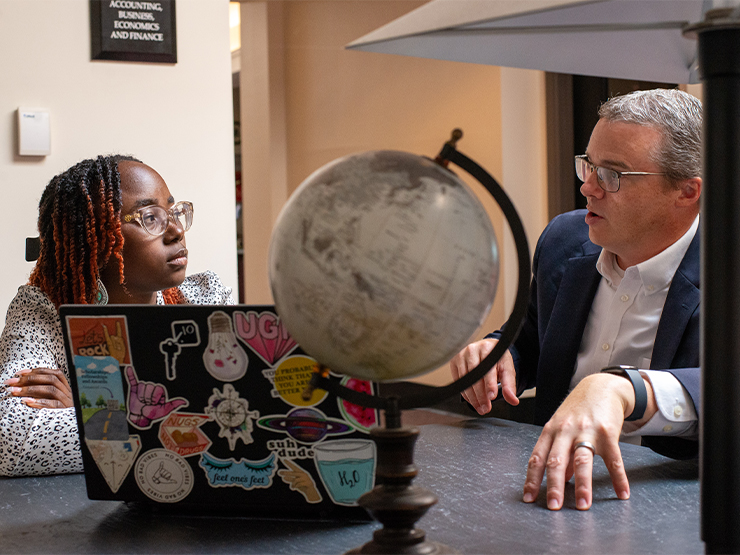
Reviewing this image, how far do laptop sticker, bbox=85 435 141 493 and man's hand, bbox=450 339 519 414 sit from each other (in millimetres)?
630

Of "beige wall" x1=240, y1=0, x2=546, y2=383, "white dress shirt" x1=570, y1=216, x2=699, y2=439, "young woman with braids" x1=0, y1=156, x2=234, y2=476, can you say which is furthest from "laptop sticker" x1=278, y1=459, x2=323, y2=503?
"beige wall" x1=240, y1=0, x2=546, y2=383

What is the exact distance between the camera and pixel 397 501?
694mm

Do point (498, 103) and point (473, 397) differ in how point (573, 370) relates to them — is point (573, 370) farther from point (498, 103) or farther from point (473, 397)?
point (498, 103)

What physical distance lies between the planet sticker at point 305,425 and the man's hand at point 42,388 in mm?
566

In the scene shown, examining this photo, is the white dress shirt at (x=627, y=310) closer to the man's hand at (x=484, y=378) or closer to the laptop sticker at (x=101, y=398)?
the man's hand at (x=484, y=378)

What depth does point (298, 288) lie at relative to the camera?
2.20 ft

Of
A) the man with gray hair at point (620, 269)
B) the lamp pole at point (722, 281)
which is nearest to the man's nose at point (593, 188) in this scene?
the man with gray hair at point (620, 269)

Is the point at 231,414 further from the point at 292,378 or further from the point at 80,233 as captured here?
the point at 80,233

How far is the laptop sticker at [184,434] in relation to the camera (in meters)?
0.91

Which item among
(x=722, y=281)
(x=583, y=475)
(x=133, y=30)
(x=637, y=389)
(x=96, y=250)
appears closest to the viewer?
(x=722, y=281)

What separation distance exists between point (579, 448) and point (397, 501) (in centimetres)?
38

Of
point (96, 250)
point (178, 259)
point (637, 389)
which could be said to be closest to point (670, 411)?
point (637, 389)

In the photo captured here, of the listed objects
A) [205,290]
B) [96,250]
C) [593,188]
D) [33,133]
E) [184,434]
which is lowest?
A: [184,434]

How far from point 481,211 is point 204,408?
0.41m
